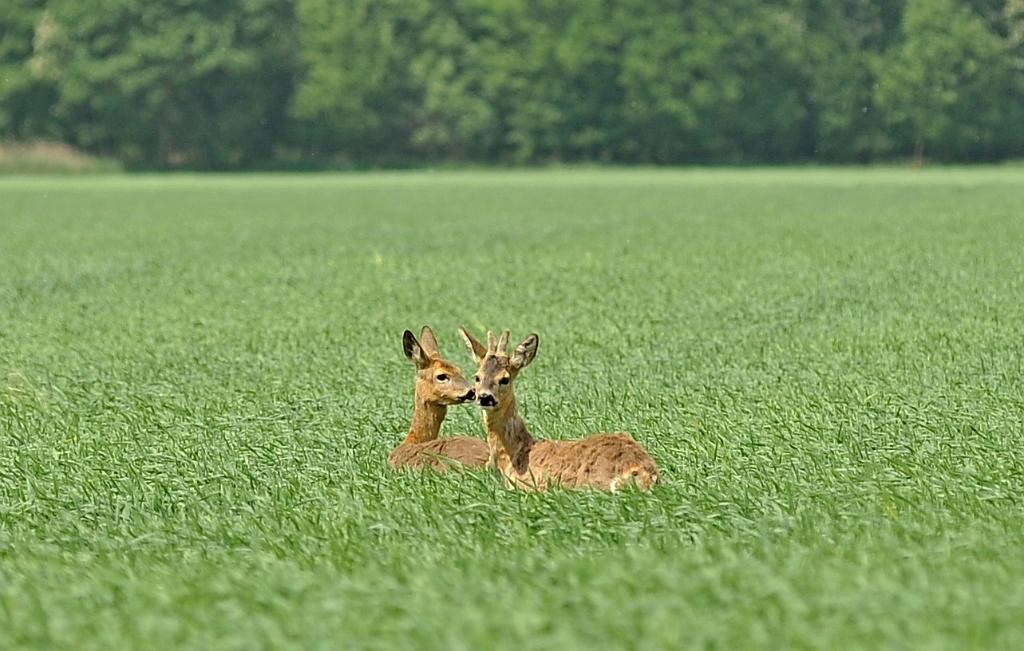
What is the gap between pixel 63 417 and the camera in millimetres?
11859

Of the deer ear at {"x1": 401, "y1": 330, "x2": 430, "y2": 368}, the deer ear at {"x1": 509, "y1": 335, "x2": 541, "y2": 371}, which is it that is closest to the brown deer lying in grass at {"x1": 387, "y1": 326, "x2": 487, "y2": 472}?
the deer ear at {"x1": 401, "y1": 330, "x2": 430, "y2": 368}

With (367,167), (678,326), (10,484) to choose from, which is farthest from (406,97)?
(10,484)

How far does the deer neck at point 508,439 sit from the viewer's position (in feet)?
27.9

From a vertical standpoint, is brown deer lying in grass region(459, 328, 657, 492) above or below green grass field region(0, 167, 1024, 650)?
above

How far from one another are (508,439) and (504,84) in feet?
274

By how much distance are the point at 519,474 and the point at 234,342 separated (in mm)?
8272

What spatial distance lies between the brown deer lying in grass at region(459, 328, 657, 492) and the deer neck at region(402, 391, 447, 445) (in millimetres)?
878

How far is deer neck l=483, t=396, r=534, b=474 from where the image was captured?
27.9 ft

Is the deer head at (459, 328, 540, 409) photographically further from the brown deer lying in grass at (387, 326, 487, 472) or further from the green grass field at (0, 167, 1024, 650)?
the brown deer lying in grass at (387, 326, 487, 472)

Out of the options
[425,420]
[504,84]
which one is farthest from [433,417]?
[504,84]

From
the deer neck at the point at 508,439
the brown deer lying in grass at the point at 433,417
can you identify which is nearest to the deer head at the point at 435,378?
the brown deer lying in grass at the point at 433,417

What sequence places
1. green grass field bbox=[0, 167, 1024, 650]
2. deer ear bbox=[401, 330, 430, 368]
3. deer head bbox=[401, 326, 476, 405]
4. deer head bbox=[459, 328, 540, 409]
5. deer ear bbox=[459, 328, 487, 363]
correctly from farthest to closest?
deer head bbox=[401, 326, 476, 405]
deer ear bbox=[401, 330, 430, 368]
deer ear bbox=[459, 328, 487, 363]
deer head bbox=[459, 328, 540, 409]
green grass field bbox=[0, 167, 1024, 650]

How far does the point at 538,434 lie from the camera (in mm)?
10422

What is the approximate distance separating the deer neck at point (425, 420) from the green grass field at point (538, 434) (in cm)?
33
